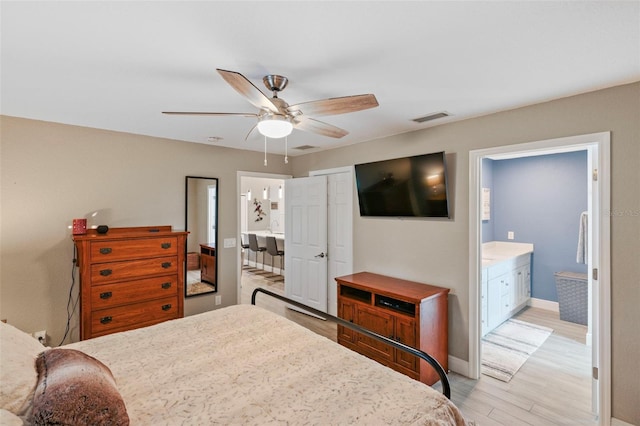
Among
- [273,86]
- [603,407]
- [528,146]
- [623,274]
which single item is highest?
[273,86]

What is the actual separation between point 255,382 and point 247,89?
1.48 meters

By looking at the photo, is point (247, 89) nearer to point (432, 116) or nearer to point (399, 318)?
point (432, 116)

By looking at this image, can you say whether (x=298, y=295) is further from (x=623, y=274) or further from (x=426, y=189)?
(x=623, y=274)

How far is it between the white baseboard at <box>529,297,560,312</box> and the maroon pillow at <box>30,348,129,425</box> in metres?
5.46

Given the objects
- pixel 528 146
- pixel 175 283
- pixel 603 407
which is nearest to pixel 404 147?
pixel 528 146

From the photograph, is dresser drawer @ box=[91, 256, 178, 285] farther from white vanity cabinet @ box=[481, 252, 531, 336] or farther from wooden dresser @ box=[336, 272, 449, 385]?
white vanity cabinet @ box=[481, 252, 531, 336]

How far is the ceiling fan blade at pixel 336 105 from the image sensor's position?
1.72m

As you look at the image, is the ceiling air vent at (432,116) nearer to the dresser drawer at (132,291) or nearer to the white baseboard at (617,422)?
the white baseboard at (617,422)

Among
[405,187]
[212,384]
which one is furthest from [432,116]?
[212,384]

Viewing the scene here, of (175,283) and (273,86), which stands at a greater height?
(273,86)

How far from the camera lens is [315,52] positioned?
169 cm

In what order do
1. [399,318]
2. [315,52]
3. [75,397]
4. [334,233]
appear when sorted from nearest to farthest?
[75,397] < [315,52] < [399,318] < [334,233]

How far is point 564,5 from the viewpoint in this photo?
1.31m

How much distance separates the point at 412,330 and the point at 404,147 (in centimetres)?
194
